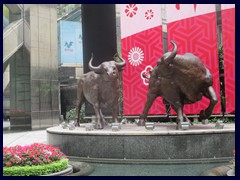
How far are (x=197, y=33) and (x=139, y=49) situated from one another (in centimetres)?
240

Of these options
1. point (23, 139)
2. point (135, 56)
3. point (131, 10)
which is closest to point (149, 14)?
point (131, 10)

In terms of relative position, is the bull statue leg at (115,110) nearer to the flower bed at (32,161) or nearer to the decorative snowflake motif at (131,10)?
the flower bed at (32,161)

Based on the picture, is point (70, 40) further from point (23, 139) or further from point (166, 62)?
point (166, 62)

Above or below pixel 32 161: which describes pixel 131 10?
above

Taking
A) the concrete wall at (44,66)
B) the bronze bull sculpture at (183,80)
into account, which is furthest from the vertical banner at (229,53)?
the concrete wall at (44,66)

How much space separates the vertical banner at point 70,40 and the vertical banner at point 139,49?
832cm

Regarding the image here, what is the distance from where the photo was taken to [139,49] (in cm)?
1330

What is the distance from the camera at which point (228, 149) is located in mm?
7547

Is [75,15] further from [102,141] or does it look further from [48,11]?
[102,141]

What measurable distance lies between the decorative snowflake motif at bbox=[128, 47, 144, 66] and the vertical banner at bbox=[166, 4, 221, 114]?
134cm

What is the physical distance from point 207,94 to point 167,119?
5.12 meters

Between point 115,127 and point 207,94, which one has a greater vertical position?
point 207,94

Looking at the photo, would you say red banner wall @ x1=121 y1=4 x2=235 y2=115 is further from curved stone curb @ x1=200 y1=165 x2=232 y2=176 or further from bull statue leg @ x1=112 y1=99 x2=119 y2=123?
curved stone curb @ x1=200 y1=165 x2=232 y2=176
